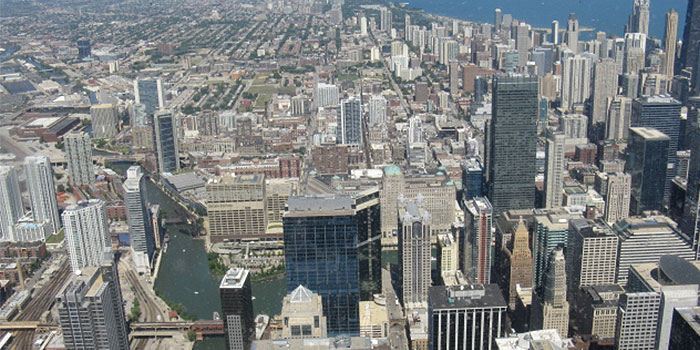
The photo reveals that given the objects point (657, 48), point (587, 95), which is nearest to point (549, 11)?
point (657, 48)

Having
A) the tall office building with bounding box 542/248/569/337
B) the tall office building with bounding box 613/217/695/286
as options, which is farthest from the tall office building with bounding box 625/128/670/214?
the tall office building with bounding box 542/248/569/337

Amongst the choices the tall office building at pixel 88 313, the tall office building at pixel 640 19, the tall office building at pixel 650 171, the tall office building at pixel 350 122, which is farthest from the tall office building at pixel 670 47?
the tall office building at pixel 88 313

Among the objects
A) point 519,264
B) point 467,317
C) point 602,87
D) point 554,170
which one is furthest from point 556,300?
point 602,87

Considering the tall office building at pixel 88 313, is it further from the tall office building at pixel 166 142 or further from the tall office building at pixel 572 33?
the tall office building at pixel 572 33

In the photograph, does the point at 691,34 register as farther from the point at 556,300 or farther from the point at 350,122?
the point at 556,300

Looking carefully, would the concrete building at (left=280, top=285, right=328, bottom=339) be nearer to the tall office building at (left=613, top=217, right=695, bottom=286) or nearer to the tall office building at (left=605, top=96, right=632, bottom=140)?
the tall office building at (left=613, top=217, right=695, bottom=286)
